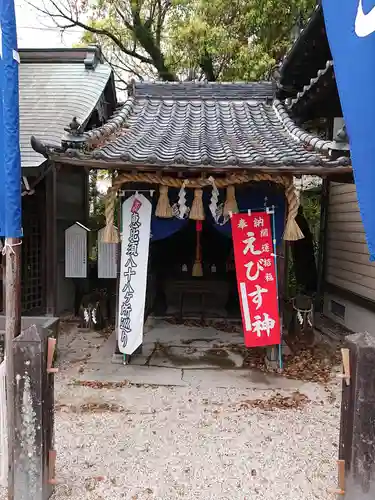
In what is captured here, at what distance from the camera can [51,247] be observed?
979cm

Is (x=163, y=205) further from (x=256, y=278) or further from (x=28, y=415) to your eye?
(x=28, y=415)

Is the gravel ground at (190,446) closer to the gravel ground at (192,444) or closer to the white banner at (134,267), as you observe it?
the gravel ground at (192,444)

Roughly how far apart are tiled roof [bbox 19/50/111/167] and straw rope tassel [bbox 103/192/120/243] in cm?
217

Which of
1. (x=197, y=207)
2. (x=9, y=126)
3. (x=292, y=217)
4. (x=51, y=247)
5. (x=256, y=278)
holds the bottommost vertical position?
(x=256, y=278)

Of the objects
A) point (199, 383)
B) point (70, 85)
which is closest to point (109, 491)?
point (199, 383)

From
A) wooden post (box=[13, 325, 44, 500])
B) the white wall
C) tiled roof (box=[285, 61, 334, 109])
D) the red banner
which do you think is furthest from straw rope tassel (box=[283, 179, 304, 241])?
wooden post (box=[13, 325, 44, 500])

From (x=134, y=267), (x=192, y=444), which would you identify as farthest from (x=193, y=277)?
(x=192, y=444)

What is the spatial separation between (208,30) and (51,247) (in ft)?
27.7

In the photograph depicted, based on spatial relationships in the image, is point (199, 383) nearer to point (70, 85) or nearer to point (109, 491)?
point (109, 491)

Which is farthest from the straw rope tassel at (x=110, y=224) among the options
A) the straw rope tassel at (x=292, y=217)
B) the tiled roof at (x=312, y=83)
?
the tiled roof at (x=312, y=83)

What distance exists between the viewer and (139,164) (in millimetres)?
6387

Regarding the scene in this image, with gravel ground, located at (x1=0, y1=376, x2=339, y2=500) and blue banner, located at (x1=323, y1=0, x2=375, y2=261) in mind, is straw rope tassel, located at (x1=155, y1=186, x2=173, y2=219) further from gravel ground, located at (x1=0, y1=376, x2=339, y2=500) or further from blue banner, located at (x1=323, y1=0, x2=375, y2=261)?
blue banner, located at (x1=323, y1=0, x2=375, y2=261)

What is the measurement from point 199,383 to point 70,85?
27.9 ft

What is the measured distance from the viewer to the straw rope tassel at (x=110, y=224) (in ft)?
22.8
